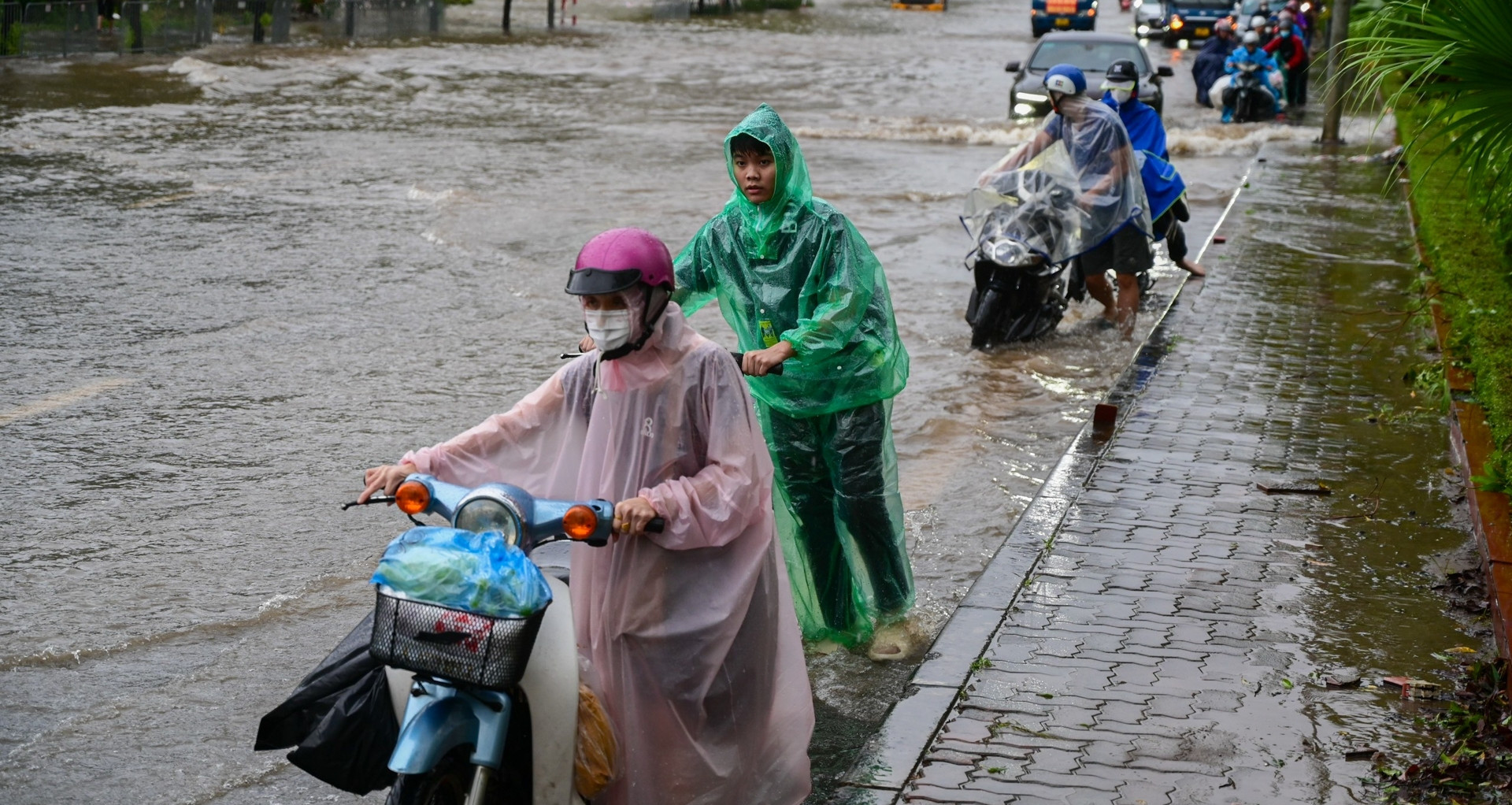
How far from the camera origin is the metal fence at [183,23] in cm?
2455

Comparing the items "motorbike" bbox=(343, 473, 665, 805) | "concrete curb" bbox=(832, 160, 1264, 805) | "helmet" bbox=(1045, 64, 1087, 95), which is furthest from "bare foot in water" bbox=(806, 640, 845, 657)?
"helmet" bbox=(1045, 64, 1087, 95)

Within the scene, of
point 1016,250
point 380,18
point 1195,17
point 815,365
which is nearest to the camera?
point 815,365

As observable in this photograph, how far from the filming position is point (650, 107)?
23.3 m

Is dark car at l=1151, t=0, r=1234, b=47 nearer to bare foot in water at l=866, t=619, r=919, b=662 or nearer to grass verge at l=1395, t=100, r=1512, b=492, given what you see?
grass verge at l=1395, t=100, r=1512, b=492

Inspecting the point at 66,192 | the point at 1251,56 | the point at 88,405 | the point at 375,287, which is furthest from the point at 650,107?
the point at 88,405

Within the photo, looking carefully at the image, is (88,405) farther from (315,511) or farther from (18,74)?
(18,74)

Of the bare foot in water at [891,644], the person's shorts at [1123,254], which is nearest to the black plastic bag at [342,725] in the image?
the bare foot in water at [891,644]

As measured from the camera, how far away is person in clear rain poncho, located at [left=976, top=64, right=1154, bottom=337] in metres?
9.48

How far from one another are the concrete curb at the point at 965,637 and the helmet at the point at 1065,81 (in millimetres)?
2215

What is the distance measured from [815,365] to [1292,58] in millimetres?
23096

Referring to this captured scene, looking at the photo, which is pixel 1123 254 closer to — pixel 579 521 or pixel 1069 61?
pixel 579 521

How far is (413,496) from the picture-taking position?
3.30m

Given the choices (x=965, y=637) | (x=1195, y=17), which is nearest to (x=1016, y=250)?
(x=965, y=637)

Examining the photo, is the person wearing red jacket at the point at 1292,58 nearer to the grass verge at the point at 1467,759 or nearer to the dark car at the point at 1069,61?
the dark car at the point at 1069,61
